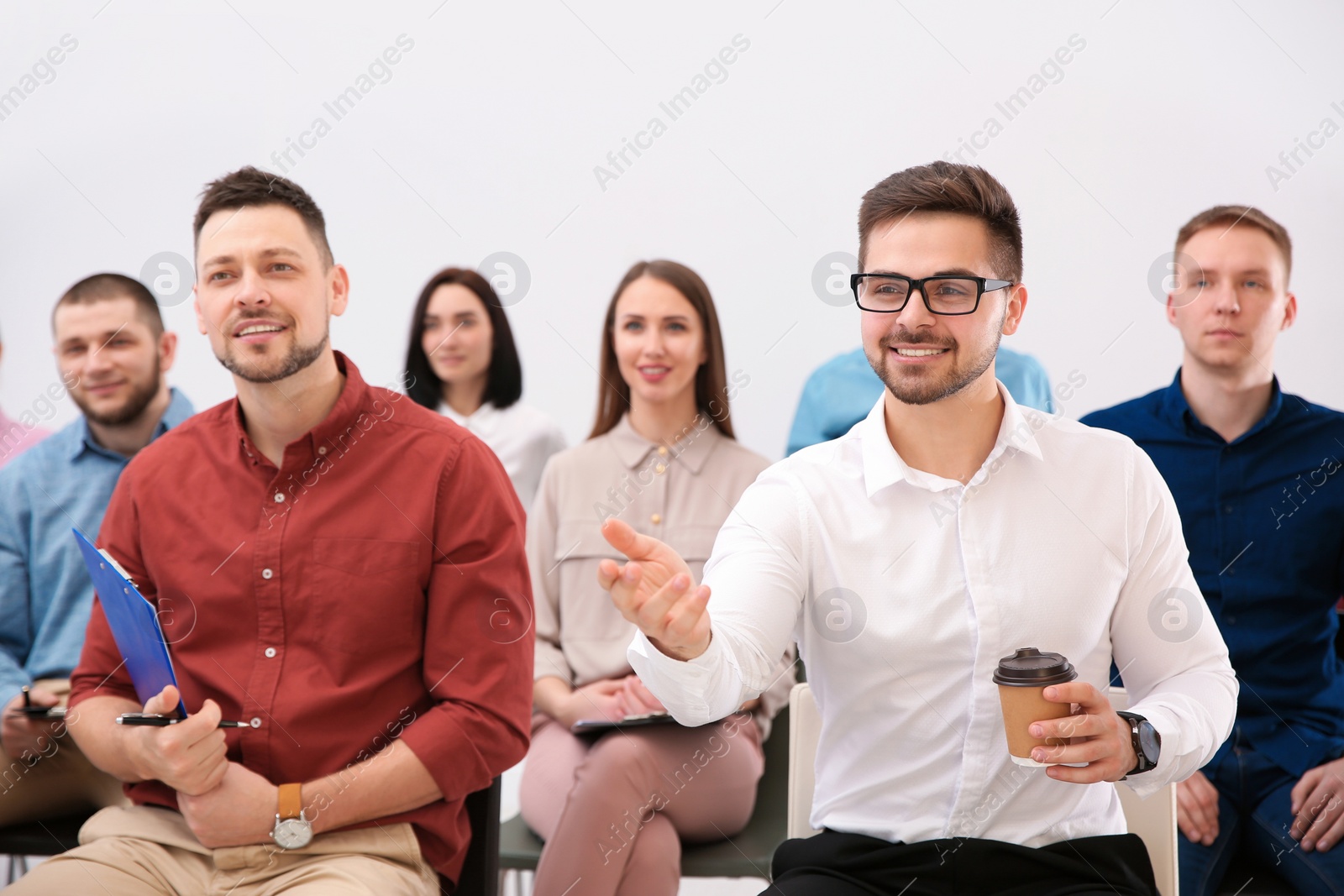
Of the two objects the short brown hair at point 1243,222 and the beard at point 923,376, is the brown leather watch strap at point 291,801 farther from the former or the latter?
the short brown hair at point 1243,222

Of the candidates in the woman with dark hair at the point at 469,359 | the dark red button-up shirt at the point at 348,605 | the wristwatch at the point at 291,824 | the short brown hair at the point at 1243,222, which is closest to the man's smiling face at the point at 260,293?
the dark red button-up shirt at the point at 348,605

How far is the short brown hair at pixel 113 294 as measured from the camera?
2.84 meters

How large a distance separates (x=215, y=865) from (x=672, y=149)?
2.93 meters

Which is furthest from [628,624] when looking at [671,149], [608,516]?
[671,149]

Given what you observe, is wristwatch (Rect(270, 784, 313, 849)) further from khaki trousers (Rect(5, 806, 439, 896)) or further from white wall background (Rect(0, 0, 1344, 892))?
white wall background (Rect(0, 0, 1344, 892))

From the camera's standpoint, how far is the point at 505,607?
1.82 m

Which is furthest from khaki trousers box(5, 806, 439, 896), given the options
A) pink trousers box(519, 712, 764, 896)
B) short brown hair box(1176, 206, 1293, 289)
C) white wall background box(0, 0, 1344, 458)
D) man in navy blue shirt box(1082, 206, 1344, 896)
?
white wall background box(0, 0, 1344, 458)

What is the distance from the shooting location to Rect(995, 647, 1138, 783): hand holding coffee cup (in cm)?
137

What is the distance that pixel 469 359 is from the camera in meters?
3.58

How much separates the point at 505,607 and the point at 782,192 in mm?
2485

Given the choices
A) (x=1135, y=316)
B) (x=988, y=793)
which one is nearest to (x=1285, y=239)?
(x=1135, y=316)

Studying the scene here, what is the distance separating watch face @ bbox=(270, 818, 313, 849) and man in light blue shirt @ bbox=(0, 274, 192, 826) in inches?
35.7

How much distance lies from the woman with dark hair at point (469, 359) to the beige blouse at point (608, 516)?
734 mm

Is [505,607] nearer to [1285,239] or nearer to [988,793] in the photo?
[988,793]
